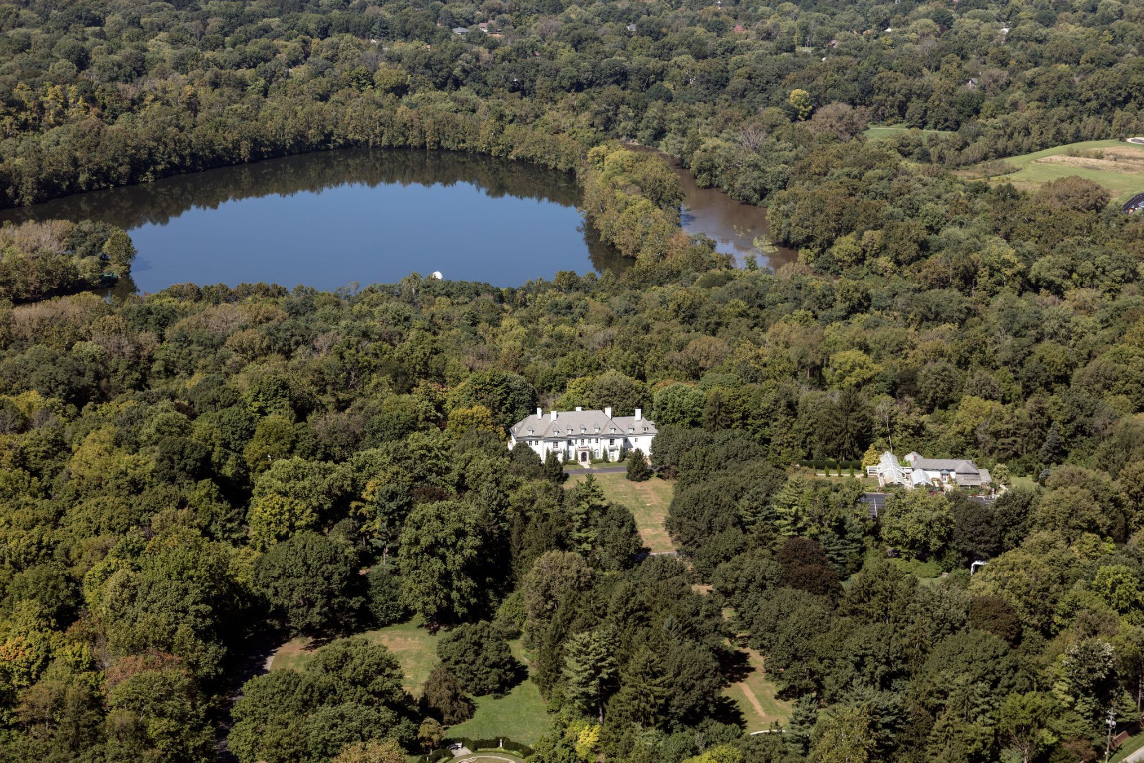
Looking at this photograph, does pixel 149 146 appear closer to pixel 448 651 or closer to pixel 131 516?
pixel 131 516

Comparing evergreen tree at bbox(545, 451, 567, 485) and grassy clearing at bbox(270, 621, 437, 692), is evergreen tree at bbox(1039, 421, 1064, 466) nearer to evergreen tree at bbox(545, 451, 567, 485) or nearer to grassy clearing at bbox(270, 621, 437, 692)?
evergreen tree at bbox(545, 451, 567, 485)

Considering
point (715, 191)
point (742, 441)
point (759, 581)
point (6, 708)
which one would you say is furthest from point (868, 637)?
point (715, 191)

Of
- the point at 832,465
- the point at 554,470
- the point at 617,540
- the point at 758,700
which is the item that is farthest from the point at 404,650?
the point at 832,465

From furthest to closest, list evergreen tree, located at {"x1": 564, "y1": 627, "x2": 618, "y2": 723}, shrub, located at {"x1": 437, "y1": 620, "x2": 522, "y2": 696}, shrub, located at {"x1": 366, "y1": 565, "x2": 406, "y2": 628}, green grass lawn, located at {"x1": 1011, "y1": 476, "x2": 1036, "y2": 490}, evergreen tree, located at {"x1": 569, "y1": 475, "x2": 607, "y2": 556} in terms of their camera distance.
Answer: green grass lawn, located at {"x1": 1011, "y1": 476, "x2": 1036, "y2": 490}, evergreen tree, located at {"x1": 569, "y1": 475, "x2": 607, "y2": 556}, shrub, located at {"x1": 366, "y1": 565, "x2": 406, "y2": 628}, shrub, located at {"x1": 437, "y1": 620, "x2": 522, "y2": 696}, evergreen tree, located at {"x1": 564, "y1": 627, "x2": 618, "y2": 723}

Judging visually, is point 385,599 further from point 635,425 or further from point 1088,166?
point 1088,166

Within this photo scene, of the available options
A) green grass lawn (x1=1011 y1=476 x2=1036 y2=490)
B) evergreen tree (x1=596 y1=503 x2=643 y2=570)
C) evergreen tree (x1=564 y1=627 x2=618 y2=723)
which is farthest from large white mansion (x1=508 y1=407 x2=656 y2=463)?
evergreen tree (x1=564 y1=627 x2=618 y2=723)

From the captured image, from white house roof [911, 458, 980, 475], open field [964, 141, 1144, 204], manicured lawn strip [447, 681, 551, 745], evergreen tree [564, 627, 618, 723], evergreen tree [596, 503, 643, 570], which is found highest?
evergreen tree [564, 627, 618, 723]
